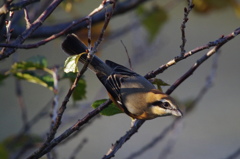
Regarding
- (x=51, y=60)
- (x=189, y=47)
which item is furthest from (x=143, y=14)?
(x=189, y=47)

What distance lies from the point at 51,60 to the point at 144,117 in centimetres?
513

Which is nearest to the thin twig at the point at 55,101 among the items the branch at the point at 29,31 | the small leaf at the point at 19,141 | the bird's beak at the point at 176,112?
the branch at the point at 29,31

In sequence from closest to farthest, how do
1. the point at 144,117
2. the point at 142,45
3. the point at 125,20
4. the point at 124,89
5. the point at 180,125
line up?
the point at 144,117 → the point at 124,89 → the point at 180,125 → the point at 142,45 → the point at 125,20

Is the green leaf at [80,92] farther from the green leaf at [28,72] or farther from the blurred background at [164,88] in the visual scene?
the blurred background at [164,88]

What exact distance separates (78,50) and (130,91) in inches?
12.4

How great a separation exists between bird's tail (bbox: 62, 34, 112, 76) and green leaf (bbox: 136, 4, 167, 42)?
0.98 m

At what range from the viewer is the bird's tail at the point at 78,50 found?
7.32 ft

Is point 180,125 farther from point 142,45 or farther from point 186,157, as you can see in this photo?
Result: point 186,157

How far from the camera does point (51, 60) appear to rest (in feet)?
23.0

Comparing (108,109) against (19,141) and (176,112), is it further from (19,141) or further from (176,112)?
(19,141)

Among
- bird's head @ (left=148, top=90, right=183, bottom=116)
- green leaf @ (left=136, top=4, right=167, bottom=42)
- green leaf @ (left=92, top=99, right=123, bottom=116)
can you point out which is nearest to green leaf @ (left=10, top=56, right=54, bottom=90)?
green leaf @ (left=92, top=99, right=123, bottom=116)

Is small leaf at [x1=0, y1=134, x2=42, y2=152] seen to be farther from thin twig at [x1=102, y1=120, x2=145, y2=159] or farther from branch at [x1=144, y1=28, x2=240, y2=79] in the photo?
branch at [x1=144, y1=28, x2=240, y2=79]

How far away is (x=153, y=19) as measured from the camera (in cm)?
333

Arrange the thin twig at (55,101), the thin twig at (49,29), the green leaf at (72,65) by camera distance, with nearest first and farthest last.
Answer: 1. the thin twig at (49,29)
2. the green leaf at (72,65)
3. the thin twig at (55,101)
